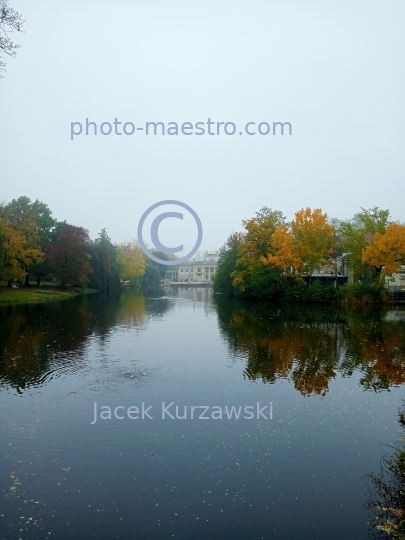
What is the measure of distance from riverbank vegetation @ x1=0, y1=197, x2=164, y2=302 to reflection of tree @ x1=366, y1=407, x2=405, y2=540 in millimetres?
30885

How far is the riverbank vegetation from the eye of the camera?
35.6m

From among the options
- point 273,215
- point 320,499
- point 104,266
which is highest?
point 273,215

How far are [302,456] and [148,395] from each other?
3.98m

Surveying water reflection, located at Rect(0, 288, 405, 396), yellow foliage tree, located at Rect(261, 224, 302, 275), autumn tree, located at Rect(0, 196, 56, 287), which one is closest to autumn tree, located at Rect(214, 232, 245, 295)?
yellow foliage tree, located at Rect(261, 224, 302, 275)

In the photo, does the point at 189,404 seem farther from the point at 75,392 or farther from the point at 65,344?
the point at 65,344

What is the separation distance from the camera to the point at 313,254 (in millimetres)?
37062

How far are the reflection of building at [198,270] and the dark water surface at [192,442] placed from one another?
7898 cm

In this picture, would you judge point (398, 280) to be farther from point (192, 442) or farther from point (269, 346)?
point (192, 442)

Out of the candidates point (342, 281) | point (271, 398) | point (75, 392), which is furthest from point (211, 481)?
point (342, 281)

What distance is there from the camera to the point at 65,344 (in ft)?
50.6

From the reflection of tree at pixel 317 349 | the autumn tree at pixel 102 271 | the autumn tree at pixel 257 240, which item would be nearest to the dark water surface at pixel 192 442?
the reflection of tree at pixel 317 349

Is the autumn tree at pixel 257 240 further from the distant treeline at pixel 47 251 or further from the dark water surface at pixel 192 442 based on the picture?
the dark water surface at pixel 192 442

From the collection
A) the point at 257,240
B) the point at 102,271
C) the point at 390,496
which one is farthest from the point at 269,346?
the point at 102,271

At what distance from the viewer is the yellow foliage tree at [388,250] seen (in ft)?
111
